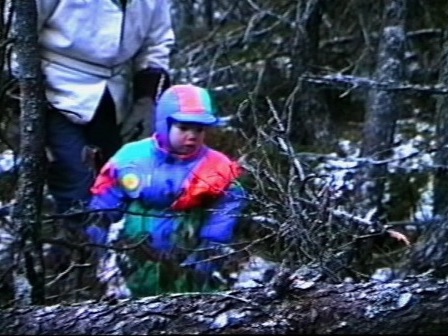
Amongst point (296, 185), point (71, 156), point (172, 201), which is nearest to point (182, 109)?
point (172, 201)

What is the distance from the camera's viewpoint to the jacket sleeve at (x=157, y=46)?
492 centimetres

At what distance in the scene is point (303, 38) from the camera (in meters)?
5.82

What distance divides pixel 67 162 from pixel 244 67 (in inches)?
68.8

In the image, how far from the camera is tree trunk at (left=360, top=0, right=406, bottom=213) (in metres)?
4.83

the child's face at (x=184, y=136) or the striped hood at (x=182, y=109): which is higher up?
the striped hood at (x=182, y=109)

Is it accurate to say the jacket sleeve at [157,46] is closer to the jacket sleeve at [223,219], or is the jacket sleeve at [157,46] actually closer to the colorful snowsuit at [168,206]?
the colorful snowsuit at [168,206]

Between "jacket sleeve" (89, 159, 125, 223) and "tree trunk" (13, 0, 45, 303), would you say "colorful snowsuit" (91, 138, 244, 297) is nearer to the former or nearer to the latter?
"jacket sleeve" (89, 159, 125, 223)

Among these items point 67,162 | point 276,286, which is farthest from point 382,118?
point 276,286

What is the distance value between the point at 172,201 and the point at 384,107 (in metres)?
1.24

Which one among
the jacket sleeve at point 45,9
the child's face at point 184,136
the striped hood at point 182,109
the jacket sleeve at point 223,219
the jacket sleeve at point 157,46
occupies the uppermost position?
the jacket sleeve at point 45,9

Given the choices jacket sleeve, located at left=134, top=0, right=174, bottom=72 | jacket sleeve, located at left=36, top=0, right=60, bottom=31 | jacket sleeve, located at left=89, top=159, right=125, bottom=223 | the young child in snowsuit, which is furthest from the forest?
jacket sleeve, located at left=36, top=0, right=60, bottom=31

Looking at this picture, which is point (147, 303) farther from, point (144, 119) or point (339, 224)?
point (144, 119)

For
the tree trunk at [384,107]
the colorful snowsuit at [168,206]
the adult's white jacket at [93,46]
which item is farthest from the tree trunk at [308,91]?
the colorful snowsuit at [168,206]

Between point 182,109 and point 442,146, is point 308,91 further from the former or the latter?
point 442,146
